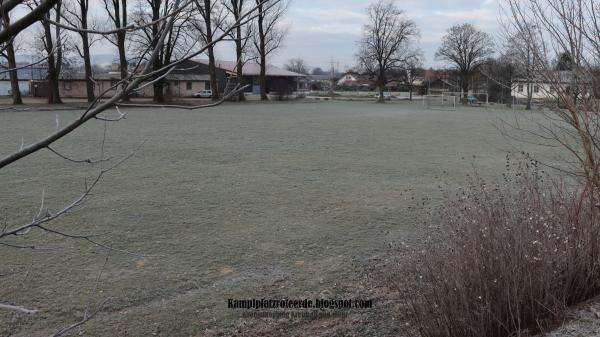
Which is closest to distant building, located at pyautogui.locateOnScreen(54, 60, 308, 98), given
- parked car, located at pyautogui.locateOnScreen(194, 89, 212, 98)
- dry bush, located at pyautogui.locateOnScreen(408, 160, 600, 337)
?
parked car, located at pyautogui.locateOnScreen(194, 89, 212, 98)

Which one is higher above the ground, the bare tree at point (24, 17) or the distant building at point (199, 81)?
the distant building at point (199, 81)

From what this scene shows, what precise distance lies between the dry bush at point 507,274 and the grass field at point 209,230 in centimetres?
89

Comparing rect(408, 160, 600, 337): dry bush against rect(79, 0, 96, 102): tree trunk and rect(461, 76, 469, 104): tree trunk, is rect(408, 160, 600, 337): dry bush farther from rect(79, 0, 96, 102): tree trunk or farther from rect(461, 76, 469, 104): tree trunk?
rect(461, 76, 469, 104): tree trunk

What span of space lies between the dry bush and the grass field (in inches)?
35.2

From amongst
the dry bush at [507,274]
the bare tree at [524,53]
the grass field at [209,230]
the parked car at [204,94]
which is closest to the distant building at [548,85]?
the bare tree at [524,53]

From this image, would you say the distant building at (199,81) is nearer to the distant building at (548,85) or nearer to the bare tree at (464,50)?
the bare tree at (464,50)

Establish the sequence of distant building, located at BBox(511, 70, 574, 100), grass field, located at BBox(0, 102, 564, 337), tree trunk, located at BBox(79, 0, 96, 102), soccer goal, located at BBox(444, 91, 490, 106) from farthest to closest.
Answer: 1. soccer goal, located at BBox(444, 91, 490, 106)
2. grass field, located at BBox(0, 102, 564, 337)
3. distant building, located at BBox(511, 70, 574, 100)
4. tree trunk, located at BBox(79, 0, 96, 102)

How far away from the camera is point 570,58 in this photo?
14.7 ft

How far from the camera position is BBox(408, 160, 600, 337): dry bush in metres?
3.38

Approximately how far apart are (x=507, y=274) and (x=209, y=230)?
15.6ft

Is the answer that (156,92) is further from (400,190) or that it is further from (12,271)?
(12,271)

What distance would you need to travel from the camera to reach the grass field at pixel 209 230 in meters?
4.70

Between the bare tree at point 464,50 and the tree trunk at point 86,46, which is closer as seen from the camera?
the tree trunk at point 86,46

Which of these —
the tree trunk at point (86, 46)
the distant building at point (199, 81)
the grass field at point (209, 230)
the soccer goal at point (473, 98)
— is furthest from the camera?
the distant building at point (199, 81)
